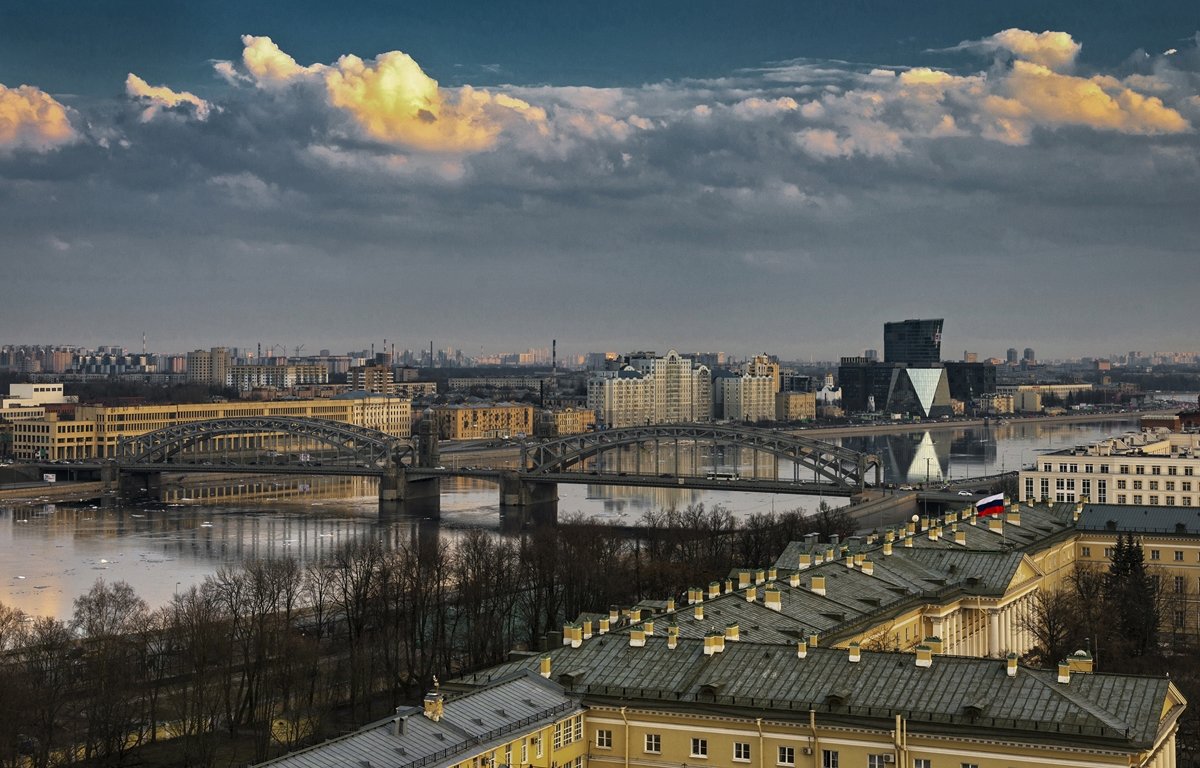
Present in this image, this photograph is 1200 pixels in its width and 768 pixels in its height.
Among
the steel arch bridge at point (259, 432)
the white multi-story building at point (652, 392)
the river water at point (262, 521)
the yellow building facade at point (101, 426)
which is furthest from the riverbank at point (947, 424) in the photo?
the steel arch bridge at point (259, 432)

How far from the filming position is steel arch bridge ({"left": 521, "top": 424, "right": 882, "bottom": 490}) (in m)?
74.1

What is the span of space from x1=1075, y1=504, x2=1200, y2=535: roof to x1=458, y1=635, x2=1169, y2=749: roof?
2046 centimetres

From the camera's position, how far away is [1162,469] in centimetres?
4984

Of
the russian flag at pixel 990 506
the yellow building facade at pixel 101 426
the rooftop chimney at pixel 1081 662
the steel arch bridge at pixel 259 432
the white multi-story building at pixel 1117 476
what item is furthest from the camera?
the yellow building facade at pixel 101 426

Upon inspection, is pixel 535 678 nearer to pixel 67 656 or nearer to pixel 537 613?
pixel 67 656

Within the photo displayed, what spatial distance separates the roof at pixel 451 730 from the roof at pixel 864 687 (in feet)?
1.91

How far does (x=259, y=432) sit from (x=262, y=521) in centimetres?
2554

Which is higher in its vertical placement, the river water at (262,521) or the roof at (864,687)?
the roof at (864,687)

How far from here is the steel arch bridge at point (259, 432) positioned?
84.8 m

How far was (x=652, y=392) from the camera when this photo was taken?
152125 mm

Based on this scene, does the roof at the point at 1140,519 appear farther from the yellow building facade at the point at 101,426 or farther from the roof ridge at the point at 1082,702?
the yellow building facade at the point at 101,426

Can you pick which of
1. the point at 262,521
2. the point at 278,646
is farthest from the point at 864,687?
the point at 262,521

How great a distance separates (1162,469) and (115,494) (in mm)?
50097

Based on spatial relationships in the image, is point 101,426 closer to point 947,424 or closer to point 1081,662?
point 1081,662
